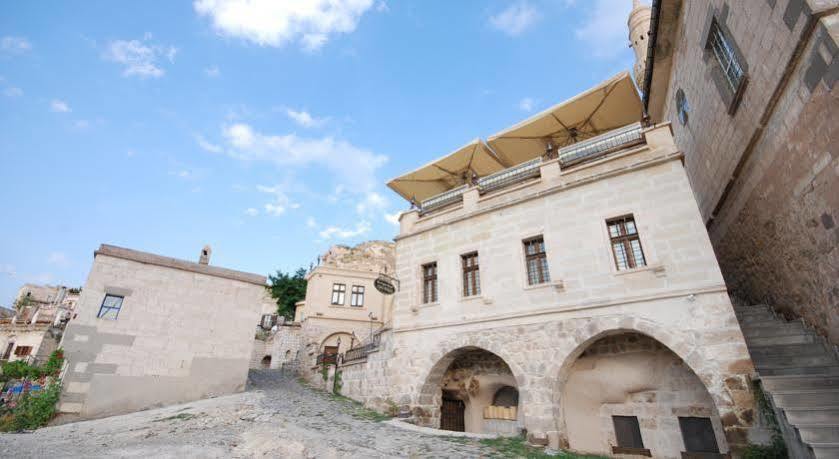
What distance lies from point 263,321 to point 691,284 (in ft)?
115

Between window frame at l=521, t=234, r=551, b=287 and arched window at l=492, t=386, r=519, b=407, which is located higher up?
window frame at l=521, t=234, r=551, b=287

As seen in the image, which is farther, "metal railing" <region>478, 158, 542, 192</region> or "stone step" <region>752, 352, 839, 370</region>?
"metal railing" <region>478, 158, 542, 192</region>

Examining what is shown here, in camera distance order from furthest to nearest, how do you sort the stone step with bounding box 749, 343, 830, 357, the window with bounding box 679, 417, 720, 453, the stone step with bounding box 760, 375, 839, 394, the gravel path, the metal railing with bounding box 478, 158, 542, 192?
1. the metal railing with bounding box 478, 158, 542, 192
2. the window with bounding box 679, 417, 720, 453
3. the stone step with bounding box 749, 343, 830, 357
4. the gravel path
5. the stone step with bounding box 760, 375, 839, 394

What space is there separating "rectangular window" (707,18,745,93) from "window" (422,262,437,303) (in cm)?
885

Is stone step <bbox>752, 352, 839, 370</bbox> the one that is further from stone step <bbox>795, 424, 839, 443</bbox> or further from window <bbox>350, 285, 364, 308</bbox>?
window <bbox>350, 285, 364, 308</bbox>

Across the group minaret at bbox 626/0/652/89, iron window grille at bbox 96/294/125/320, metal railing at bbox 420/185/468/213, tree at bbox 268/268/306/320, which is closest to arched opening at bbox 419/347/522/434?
metal railing at bbox 420/185/468/213

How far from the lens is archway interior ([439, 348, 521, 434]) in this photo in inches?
410

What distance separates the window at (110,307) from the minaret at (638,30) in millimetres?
23690

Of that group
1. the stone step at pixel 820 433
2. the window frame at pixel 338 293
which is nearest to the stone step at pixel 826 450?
the stone step at pixel 820 433

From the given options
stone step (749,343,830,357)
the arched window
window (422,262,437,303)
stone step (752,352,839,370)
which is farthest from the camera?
window (422,262,437,303)

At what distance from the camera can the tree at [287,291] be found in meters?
30.7

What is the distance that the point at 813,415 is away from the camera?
5297 mm

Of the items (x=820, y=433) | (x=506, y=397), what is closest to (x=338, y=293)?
(x=506, y=397)

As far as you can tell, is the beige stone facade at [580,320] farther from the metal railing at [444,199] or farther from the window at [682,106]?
the window at [682,106]
